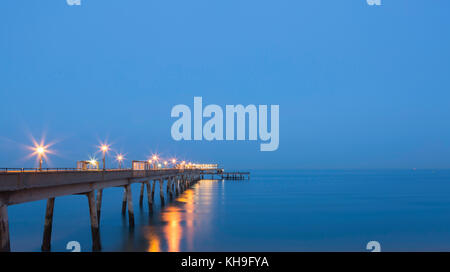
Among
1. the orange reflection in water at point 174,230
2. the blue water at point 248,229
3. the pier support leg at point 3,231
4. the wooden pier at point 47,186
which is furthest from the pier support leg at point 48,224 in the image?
the pier support leg at point 3,231

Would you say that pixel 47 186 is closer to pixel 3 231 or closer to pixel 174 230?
pixel 3 231

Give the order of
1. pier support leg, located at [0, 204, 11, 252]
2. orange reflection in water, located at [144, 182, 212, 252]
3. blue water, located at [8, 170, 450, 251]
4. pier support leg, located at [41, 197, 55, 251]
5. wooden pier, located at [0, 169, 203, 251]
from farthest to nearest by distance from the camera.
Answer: blue water, located at [8, 170, 450, 251] < orange reflection in water, located at [144, 182, 212, 252] < pier support leg, located at [41, 197, 55, 251] < wooden pier, located at [0, 169, 203, 251] < pier support leg, located at [0, 204, 11, 252]

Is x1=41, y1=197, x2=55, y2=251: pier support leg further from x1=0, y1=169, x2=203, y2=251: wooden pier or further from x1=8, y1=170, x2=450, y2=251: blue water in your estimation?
x1=8, y1=170, x2=450, y2=251: blue water

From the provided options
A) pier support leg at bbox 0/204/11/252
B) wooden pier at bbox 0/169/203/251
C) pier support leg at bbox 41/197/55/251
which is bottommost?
pier support leg at bbox 41/197/55/251

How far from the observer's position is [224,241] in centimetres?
3203

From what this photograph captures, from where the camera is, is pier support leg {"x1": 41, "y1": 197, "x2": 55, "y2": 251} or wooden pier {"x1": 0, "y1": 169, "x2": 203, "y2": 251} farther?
pier support leg {"x1": 41, "y1": 197, "x2": 55, "y2": 251}

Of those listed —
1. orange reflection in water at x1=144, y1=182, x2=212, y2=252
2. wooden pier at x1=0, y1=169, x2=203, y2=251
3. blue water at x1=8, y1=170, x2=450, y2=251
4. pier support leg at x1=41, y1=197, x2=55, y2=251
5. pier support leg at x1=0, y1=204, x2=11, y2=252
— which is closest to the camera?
pier support leg at x1=0, y1=204, x2=11, y2=252

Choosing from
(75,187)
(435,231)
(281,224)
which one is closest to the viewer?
(75,187)

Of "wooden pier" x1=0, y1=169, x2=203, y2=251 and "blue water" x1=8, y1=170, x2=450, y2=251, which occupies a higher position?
"wooden pier" x1=0, y1=169, x2=203, y2=251

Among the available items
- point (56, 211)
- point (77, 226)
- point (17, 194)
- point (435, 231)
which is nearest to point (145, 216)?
point (77, 226)

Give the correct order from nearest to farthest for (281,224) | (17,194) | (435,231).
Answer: (17,194), (435,231), (281,224)

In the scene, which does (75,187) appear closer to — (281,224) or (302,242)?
A: (302,242)

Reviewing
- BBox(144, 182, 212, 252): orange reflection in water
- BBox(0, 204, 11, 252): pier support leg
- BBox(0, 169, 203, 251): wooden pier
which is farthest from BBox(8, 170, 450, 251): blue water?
BBox(0, 204, 11, 252): pier support leg
